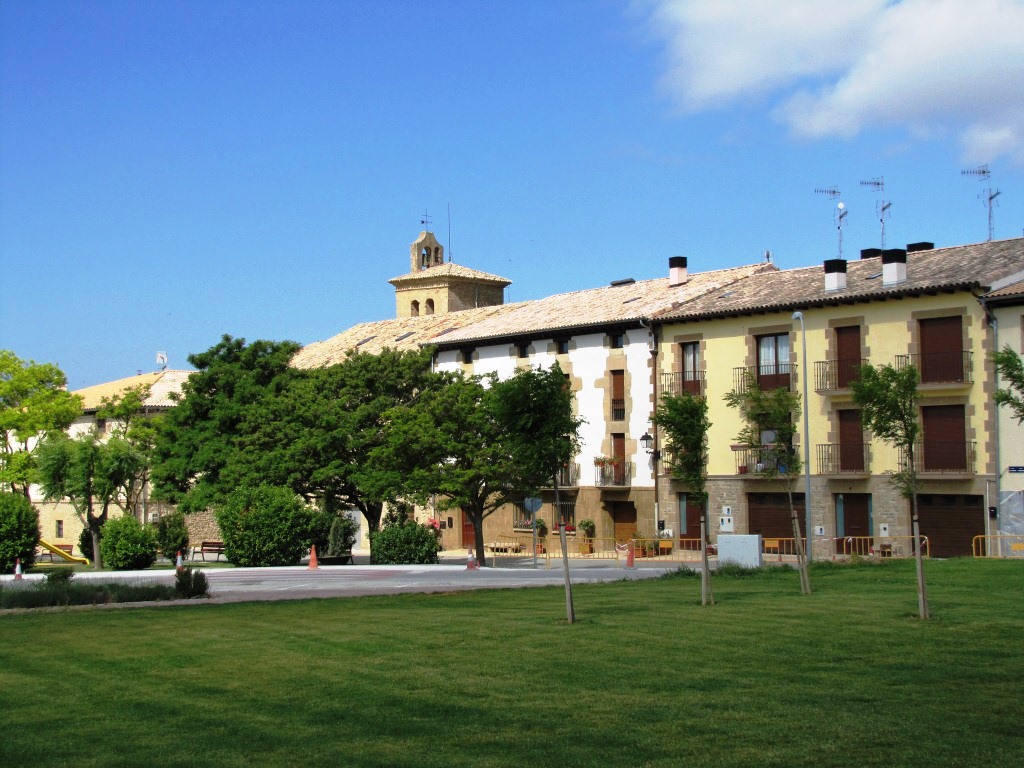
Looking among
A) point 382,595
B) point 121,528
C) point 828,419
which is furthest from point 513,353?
point 382,595

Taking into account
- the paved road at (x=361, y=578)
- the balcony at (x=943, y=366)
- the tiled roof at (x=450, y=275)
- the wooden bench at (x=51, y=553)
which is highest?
the tiled roof at (x=450, y=275)

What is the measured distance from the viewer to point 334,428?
46.2 meters

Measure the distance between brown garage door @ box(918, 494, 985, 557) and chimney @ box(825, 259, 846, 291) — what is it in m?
8.08

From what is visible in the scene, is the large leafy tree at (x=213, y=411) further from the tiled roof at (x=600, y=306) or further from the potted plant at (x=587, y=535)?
the potted plant at (x=587, y=535)

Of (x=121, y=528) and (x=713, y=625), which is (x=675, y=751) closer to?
(x=713, y=625)

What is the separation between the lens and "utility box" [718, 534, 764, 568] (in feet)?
109

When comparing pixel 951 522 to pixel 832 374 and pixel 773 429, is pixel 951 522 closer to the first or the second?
pixel 832 374

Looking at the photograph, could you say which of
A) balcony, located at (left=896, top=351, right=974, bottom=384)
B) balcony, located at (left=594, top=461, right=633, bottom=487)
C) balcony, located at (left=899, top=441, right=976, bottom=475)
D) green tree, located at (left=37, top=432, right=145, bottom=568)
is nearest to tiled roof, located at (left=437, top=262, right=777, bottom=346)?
balcony, located at (left=594, top=461, right=633, bottom=487)

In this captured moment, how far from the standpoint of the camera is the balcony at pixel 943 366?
38.9m

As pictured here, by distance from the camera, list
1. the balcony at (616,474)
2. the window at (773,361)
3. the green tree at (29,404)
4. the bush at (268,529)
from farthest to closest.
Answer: the green tree at (29,404) < the balcony at (616,474) < the window at (773,361) < the bush at (268,529)

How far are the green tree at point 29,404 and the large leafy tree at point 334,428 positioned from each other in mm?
17430

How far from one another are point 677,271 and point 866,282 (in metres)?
12.0

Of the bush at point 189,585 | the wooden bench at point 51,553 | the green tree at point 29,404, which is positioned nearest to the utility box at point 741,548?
the bush at point 189,585

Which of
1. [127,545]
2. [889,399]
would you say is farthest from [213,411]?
[889,399]
